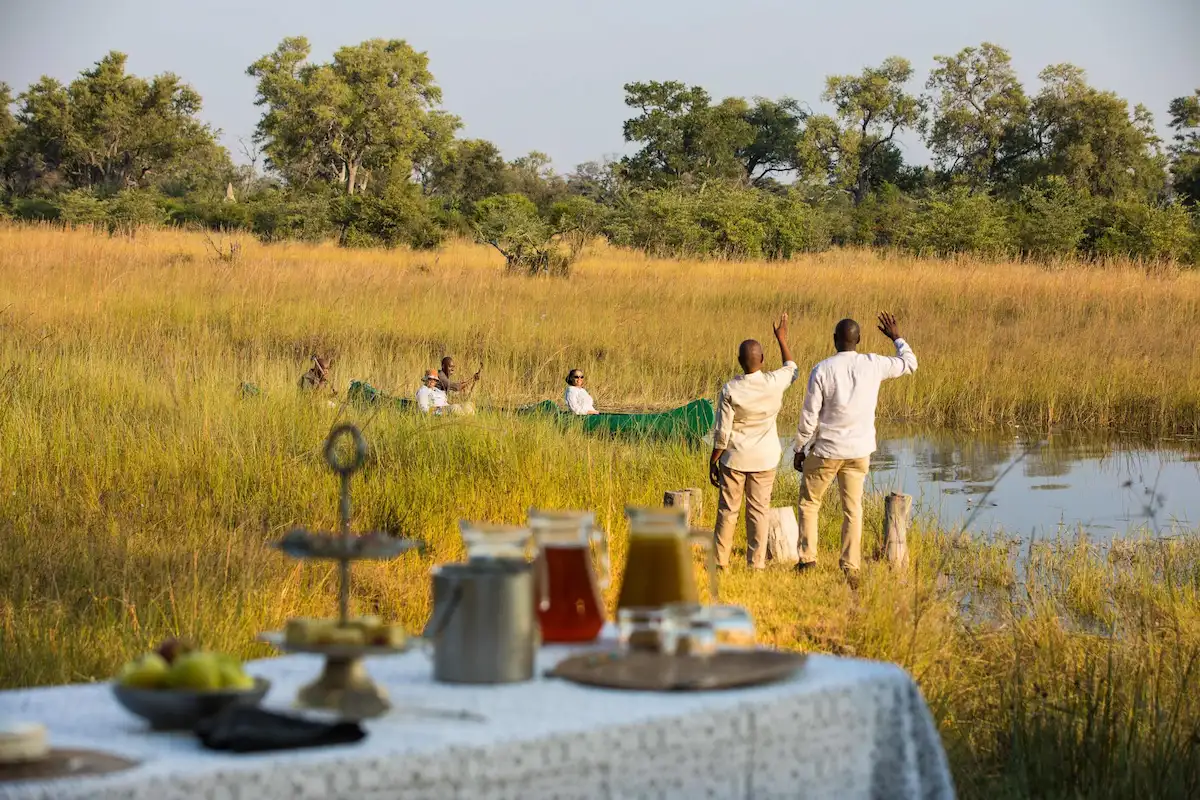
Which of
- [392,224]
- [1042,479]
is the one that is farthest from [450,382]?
[392,224]

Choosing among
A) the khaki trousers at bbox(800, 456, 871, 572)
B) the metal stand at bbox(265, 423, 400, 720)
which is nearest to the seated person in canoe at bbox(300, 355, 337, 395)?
the khaki trousers at bbox(800, 456, 871, 572)

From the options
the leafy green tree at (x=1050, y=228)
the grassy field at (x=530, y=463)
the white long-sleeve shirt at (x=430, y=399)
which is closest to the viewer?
the grassy field at (x=530, y=463)

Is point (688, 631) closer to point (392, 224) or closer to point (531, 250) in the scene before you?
point (531, 250)

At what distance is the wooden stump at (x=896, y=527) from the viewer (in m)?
8.24

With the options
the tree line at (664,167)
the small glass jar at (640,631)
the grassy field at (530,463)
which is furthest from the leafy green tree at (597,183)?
the small glass jar at (640,631)

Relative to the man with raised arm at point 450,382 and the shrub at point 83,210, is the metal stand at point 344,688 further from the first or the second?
the shrub at point 83,210

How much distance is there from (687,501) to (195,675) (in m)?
6.44

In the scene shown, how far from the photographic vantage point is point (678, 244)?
3144cm

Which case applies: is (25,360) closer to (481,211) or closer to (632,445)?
(632,445)

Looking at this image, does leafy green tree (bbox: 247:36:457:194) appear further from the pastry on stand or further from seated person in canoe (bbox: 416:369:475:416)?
the pastry on stand

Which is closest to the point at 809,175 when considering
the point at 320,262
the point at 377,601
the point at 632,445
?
the point at 320,262

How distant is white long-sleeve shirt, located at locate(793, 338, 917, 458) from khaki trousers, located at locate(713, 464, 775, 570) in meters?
0.32

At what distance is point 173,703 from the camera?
1999 mm

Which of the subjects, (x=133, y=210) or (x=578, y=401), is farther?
(x=133, y=210)
